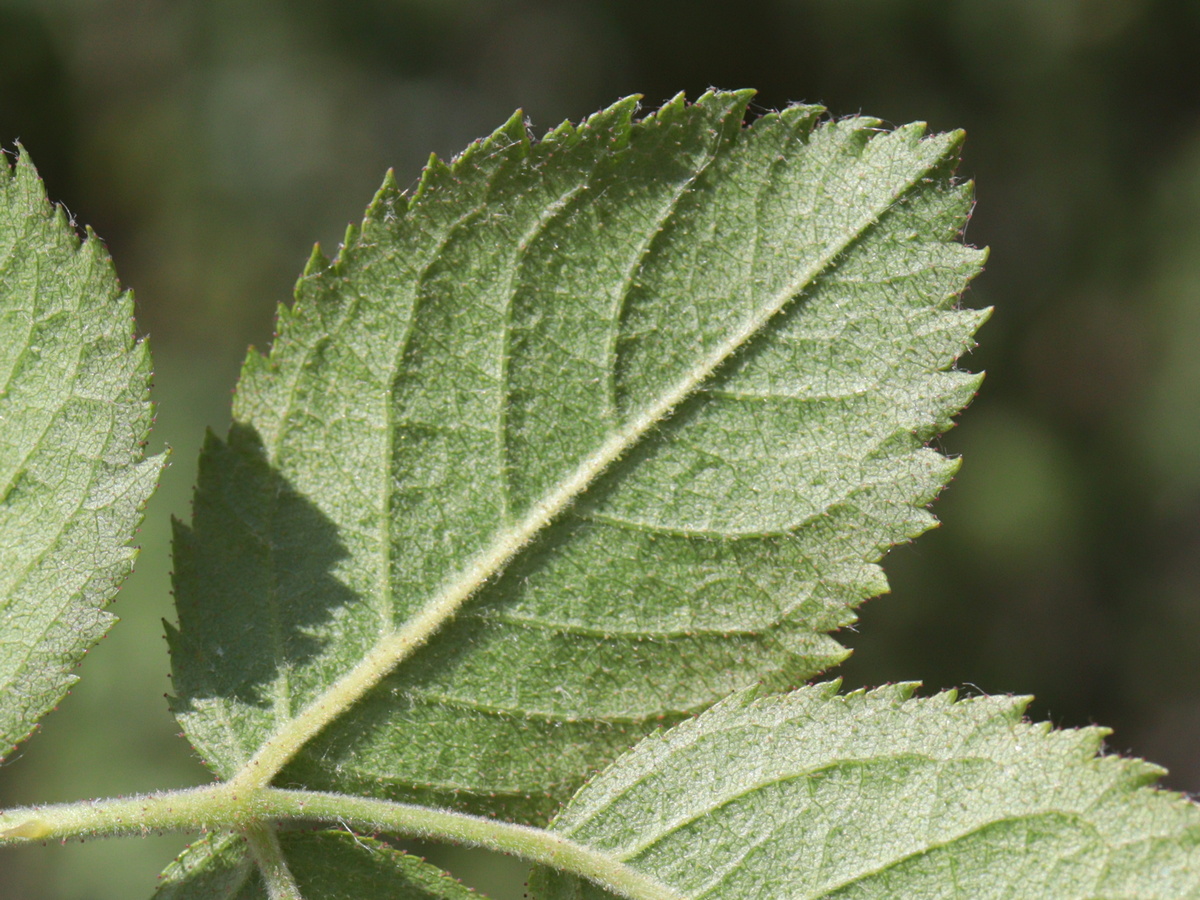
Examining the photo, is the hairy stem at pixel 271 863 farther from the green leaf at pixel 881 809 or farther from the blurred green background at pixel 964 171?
the blurred green background at pixel 964 171

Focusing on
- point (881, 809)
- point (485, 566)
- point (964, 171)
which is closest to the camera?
point (881, 809)

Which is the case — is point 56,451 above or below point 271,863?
above

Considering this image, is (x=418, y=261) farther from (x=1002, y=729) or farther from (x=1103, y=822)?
(x=1103, y=822)

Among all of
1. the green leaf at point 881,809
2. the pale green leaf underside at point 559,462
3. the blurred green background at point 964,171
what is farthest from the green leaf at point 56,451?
the blurred green background at point 964,171

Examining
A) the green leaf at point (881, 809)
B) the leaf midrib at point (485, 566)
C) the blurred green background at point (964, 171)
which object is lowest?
the green leaf at point (881, 809)

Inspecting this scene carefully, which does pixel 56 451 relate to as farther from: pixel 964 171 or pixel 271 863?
pixel 964 171

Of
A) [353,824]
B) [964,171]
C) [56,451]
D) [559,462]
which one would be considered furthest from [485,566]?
[964,171]
